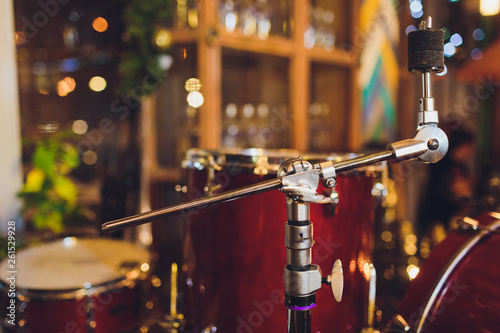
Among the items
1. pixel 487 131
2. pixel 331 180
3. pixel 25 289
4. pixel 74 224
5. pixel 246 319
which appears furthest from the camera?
pixel 487 131

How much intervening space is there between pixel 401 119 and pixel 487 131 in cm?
125

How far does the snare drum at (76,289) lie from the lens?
1.35m

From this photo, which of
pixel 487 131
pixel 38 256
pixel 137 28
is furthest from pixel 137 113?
pixel 487 131

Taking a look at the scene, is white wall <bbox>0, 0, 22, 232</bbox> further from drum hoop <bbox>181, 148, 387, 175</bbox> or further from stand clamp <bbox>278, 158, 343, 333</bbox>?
stand clamp <bbox>278, 158, 343, 333</bbox>

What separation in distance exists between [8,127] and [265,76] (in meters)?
1.70

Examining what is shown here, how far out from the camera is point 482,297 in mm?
1044

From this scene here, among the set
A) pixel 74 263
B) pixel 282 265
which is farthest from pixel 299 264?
pixel 74 263

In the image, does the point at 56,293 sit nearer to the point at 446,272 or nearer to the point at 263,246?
the point at 263,246

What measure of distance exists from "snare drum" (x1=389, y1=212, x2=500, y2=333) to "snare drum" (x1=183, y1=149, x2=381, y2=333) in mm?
193

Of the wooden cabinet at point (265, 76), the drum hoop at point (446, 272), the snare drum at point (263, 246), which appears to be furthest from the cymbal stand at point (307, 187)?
the wooden cabinet at point (265, 76)

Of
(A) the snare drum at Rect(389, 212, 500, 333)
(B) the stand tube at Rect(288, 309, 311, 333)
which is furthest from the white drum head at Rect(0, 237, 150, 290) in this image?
(A) the snare drum at Rect(389, 212, 500, 333)

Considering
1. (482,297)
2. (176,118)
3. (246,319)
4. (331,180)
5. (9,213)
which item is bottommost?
(246,319)

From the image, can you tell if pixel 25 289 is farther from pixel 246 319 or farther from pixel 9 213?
pixel 246 319

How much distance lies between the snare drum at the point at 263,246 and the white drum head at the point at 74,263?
44 cm
